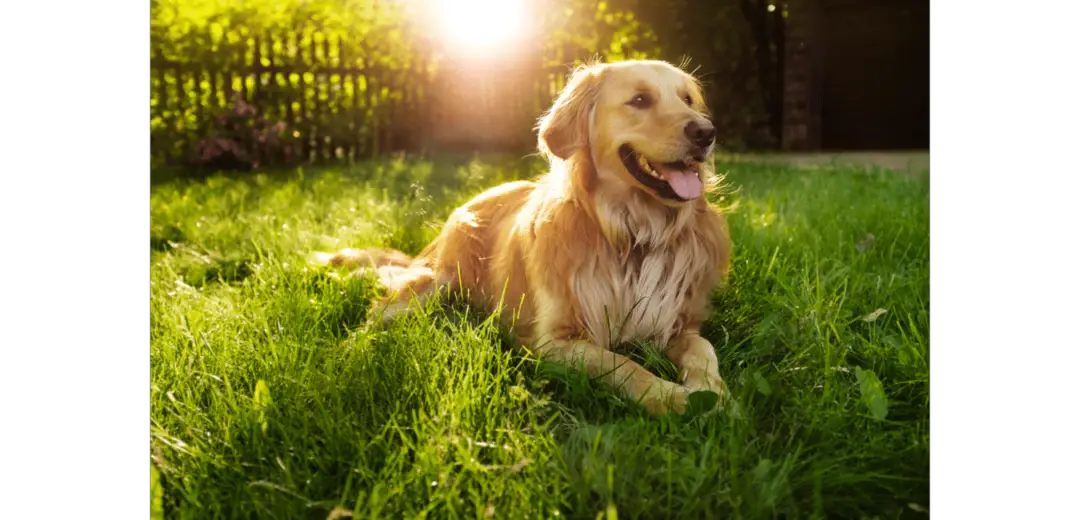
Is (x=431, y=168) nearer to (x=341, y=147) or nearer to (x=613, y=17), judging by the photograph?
(x=341, y=147)

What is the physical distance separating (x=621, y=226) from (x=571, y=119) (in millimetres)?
432

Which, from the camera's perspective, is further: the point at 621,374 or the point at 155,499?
the point at 621,374

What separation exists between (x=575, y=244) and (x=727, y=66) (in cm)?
127

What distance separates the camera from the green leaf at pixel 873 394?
5.74 feet

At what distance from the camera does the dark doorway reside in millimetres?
1928

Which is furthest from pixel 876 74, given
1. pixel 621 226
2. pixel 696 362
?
pixel 696 362

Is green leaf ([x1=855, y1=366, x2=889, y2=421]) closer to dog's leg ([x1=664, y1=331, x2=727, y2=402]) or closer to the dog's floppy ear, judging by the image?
dog's leg ([x1=664, y1=331, x2=727, y2=402])

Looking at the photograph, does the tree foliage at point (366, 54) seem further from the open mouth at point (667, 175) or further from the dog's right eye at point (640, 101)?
the open mouth at point (667, 175)

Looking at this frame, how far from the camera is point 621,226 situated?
2510 mm

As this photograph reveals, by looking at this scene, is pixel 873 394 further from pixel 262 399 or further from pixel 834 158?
pixel 834 158

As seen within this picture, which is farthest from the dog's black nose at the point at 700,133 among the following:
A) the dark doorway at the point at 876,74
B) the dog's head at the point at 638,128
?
the dark doorway at the point at 876,74

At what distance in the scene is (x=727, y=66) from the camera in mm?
3154
